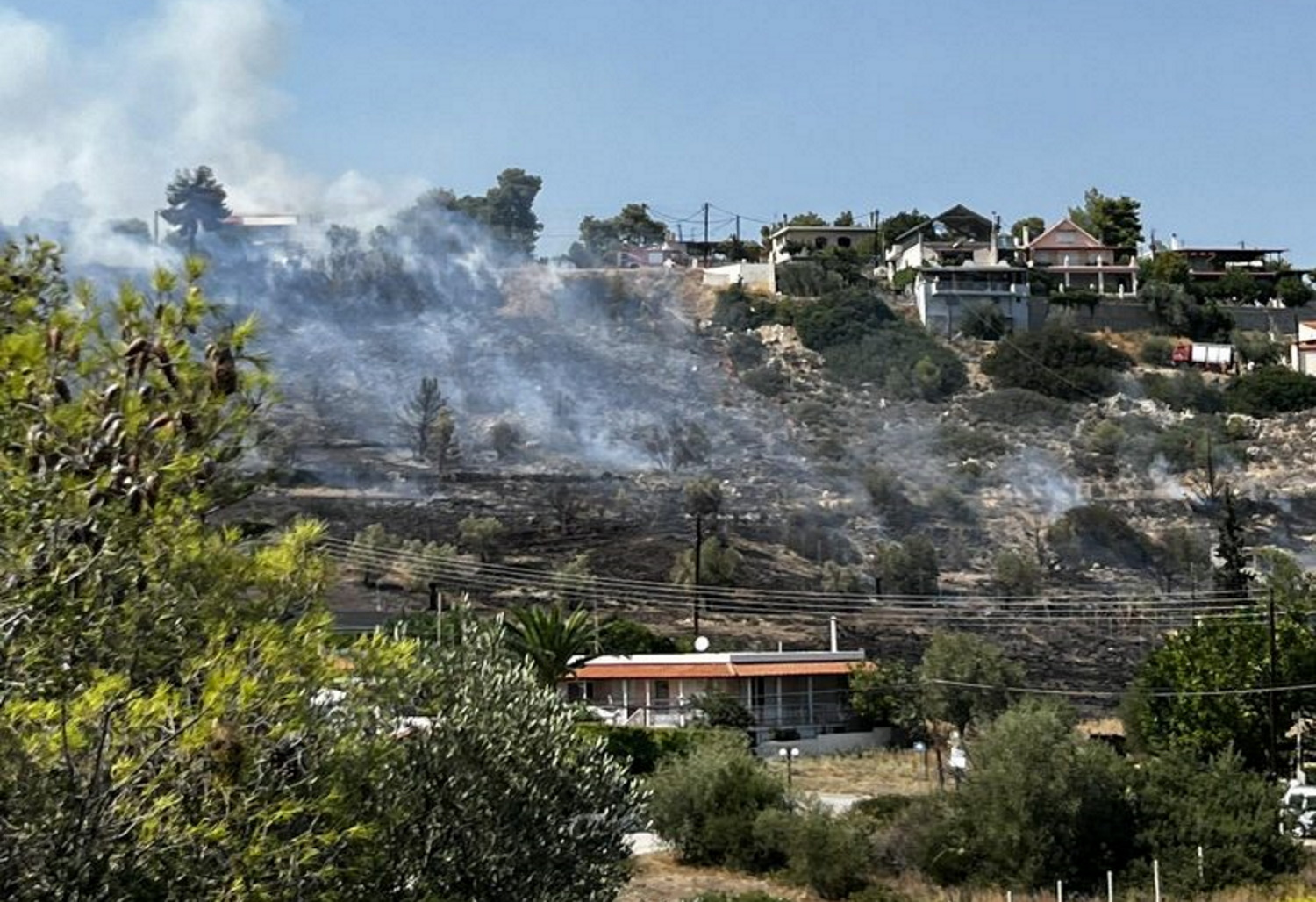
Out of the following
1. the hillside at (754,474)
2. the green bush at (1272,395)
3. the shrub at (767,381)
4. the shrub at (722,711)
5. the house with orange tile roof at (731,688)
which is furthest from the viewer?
the shrub at (767,381)

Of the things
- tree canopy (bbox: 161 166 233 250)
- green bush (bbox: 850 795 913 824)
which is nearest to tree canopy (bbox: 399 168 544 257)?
tree canopy (bbox: 161 166 233 250)

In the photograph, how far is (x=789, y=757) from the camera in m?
41.3

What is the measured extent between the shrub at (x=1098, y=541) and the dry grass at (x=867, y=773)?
31.8 m

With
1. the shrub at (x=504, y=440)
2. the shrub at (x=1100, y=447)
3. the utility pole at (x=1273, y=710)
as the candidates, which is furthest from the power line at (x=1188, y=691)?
the shrub at (x=504, y=440)

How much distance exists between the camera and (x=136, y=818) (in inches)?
321

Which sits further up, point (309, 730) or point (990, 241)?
point (990, 241)

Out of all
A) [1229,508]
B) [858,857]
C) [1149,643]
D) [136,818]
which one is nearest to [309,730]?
[136,818]

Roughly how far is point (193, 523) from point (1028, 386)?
95.8 meters

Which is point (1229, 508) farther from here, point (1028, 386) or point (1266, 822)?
point (1028, 386)

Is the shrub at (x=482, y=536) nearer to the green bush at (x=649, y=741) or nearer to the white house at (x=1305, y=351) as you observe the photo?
the green bush at (x=649, y=741)

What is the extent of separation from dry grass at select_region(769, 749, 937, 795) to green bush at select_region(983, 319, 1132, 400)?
56.5m

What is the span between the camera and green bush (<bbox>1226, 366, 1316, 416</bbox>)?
99.1 metres

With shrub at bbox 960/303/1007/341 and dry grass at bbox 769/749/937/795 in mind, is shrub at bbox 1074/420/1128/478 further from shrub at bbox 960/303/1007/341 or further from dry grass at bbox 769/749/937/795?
dry grass at bbox 769/749/937/795

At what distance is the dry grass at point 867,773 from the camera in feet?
130
